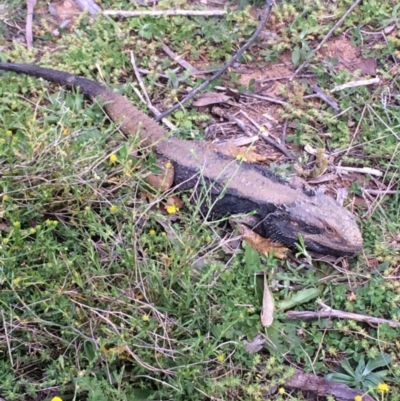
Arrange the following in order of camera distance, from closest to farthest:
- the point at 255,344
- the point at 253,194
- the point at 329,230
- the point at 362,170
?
the point at 255,344 < the point at 329,230 < the point at 253,194 < the point at 362,170

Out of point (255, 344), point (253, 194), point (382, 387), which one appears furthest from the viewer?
point (253, 194)

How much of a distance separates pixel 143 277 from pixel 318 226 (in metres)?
1.13

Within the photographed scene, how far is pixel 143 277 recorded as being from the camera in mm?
3160

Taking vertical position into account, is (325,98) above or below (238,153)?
above

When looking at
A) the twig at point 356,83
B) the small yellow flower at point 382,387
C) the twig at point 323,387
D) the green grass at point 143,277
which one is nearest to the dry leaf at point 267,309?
the green grass at point 143,277

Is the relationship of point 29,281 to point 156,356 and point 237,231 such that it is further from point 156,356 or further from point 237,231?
point 237,231

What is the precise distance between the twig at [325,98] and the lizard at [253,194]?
2.85 ft

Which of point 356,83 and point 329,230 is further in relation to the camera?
point 356,83

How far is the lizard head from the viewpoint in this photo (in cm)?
353

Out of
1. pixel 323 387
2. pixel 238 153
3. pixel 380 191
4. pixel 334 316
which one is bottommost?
pixel 323 387

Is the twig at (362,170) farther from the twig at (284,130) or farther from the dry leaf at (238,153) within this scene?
the dry leaf at (238,153)

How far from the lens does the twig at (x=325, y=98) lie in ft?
14.5

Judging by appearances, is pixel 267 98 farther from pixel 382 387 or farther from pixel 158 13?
pixel 382 387

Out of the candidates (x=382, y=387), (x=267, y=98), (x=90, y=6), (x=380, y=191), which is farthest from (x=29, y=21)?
(x=382, y=387)
